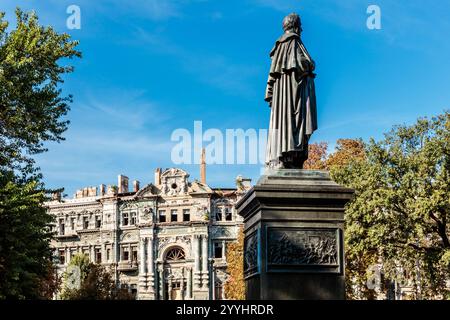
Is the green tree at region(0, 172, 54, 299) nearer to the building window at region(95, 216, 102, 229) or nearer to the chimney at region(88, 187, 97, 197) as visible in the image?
the building window at region(95, 216, 102, 229)

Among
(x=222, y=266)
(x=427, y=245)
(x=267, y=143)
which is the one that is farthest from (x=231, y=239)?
(x=267, y=143)

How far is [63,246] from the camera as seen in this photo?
7981 centimetres

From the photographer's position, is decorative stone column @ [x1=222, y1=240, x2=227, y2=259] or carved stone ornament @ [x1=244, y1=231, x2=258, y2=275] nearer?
carved stone ornament @ [x1=244, y1=231, x2=258, y2=275]

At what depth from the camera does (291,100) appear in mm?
12266

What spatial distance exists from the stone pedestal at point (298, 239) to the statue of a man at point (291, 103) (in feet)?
2.71

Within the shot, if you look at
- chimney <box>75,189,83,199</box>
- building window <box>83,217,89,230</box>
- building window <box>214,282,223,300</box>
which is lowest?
building window <box>214,282,223,300</box>

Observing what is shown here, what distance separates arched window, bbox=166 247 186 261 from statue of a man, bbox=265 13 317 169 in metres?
63.5

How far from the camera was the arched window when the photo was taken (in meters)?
74.9

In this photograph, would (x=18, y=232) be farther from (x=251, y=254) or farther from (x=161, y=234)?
(x=161, y=234)

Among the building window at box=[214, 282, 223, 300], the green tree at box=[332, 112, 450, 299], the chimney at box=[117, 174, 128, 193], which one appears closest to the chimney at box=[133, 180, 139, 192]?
the chimney at box=[117, 174, 128, 193]

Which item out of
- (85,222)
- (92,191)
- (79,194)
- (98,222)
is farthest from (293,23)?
(79,194)

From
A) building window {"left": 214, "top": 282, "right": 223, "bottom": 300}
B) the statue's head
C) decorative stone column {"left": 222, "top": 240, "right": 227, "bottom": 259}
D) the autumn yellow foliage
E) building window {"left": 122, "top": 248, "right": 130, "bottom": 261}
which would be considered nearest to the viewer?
the statue's head
